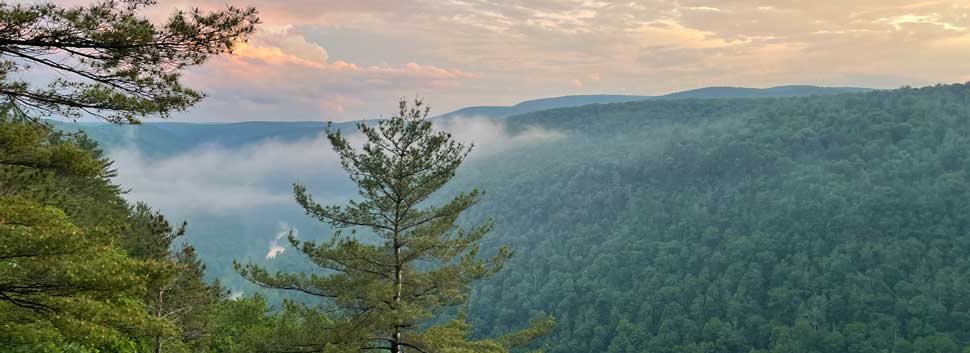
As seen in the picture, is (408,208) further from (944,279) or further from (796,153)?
(796,153)

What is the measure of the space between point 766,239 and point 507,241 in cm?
6503

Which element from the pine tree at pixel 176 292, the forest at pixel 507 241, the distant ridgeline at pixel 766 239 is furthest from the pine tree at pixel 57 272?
the distant ridgeline at pixel 766 239

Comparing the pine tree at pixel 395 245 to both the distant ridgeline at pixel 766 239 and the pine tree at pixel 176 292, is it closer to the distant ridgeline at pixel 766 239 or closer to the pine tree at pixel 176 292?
the pine tree at pixel 176 292

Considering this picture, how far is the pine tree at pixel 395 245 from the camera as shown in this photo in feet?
41.7

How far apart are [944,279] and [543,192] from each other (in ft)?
382

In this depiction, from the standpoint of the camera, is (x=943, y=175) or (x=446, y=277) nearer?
(x=446, y=277)

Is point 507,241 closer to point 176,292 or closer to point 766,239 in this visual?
point 766,239

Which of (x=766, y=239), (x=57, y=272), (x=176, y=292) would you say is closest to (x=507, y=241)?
(x=766, y=239)

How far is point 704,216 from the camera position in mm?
142375

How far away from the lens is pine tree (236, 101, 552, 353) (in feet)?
41.7

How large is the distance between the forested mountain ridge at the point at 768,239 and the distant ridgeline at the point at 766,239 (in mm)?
351

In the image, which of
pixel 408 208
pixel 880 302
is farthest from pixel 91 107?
pixel 880 302

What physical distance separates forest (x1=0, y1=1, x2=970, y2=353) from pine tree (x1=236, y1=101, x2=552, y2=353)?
2.1 inches

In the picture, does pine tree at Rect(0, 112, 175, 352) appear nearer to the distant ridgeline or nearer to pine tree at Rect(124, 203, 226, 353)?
pine tree at Rect(124, 203, 226, 353)
